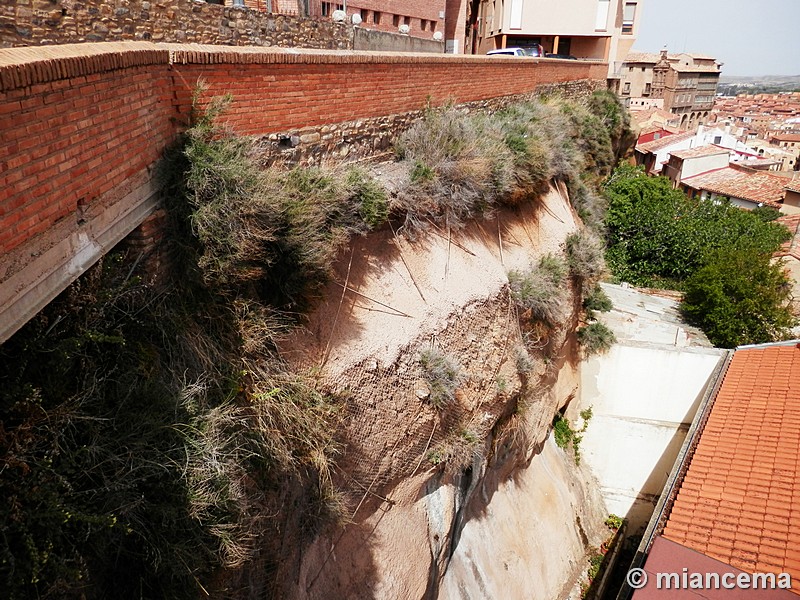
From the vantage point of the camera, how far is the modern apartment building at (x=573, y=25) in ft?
73.7

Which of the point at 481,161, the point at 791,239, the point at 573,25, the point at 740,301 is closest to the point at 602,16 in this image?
the point at 573,25

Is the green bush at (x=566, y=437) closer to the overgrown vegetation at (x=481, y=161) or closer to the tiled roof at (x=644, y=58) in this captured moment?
the overgrown vegetation at (x=481, y=161)

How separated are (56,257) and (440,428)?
4.98 metres

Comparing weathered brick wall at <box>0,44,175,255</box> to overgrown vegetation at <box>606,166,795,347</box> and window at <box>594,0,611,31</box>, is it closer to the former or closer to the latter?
overgrown vegetation at <box>606,166,795,347</box>

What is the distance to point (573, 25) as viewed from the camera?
22766 millimetres

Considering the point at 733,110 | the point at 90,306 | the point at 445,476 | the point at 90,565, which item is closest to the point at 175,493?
the point at 90,565

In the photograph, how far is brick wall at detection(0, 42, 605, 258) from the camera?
10.4 feet

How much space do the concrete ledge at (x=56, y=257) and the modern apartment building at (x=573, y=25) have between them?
75.2ft

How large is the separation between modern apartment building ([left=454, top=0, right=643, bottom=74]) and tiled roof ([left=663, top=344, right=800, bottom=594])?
17600 millimetres

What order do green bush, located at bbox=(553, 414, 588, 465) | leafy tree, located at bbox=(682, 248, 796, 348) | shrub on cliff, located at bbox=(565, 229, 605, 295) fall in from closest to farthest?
shrub on cliff, located at bbox=(565, 229, 605, 295), green bush, located at bbox=(553, 414, 588, 465), leafy tree, located at bbox=(682, 248, 796, 348)

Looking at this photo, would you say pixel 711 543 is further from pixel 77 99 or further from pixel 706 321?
pixel 706 321

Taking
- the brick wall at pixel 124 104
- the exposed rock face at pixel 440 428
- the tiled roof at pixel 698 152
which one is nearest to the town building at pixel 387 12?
the brick wall at pixel 124 104

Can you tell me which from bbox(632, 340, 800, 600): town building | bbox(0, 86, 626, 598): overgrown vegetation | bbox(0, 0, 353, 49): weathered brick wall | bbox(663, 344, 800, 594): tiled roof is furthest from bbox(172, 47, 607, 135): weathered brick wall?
bbox(663, 344, 800, 594): tiled roof

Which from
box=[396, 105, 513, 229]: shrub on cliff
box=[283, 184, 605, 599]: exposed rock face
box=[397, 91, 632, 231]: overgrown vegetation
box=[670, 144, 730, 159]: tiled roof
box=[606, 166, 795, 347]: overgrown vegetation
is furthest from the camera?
box=[670, 144, 730, 159]: tiled roof
